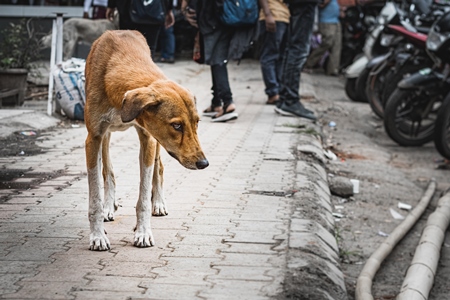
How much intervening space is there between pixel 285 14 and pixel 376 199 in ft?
12.3

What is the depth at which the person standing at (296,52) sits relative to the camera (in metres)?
9.71

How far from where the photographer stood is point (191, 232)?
514cm

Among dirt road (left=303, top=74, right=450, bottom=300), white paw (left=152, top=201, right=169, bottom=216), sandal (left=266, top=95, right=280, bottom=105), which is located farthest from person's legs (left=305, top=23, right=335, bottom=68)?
white paw (left=152, top=201, right=169, bottom=216)

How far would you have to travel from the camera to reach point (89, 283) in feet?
13.4

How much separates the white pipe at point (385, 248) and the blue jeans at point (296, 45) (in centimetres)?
214

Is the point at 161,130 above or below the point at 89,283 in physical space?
above

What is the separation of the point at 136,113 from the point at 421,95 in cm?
694

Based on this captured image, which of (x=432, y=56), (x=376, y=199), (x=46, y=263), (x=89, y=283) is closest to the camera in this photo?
(x=89, y=283)

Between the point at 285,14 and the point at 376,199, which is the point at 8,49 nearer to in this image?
the point at 285,14

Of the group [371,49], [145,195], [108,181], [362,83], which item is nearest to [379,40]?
[371,49]

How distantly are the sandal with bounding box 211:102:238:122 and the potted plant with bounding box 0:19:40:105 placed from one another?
269cm

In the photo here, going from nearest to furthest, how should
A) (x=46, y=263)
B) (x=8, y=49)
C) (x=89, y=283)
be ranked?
(x=89, y=283)
(x=46, y=263)
(x=8, y=49)

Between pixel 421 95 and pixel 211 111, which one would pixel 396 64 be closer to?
pixel 421 95

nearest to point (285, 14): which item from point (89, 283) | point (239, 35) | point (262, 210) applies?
point (239, 35)
